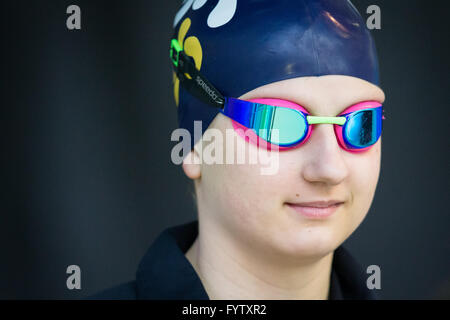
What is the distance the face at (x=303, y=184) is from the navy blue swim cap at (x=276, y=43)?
0.05 metres

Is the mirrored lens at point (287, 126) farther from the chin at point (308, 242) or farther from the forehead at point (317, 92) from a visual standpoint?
the chin at point (308, 242)

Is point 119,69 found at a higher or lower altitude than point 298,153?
higher

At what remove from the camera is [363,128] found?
7.23 ft

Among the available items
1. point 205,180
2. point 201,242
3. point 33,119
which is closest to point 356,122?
point 205,180

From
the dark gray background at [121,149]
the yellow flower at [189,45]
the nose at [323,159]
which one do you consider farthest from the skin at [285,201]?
the dark gray background at [121,149]

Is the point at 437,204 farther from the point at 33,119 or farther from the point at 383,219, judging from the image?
the point at 33,119

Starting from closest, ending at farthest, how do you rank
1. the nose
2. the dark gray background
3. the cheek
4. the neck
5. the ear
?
the nose
the cheek
the neck
the ear
the dark gray background

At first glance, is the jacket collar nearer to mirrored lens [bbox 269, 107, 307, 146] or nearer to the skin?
the skin

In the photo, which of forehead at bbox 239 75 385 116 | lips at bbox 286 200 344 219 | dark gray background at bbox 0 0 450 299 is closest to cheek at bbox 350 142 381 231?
lips at bbox 286 200 344 219

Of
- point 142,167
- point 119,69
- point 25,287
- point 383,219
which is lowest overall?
point 25,287

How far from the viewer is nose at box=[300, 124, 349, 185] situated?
2.07 metres

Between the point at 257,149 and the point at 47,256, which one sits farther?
the point at 47,256

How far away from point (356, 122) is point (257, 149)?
1.22ft

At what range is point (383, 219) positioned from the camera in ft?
12.1
